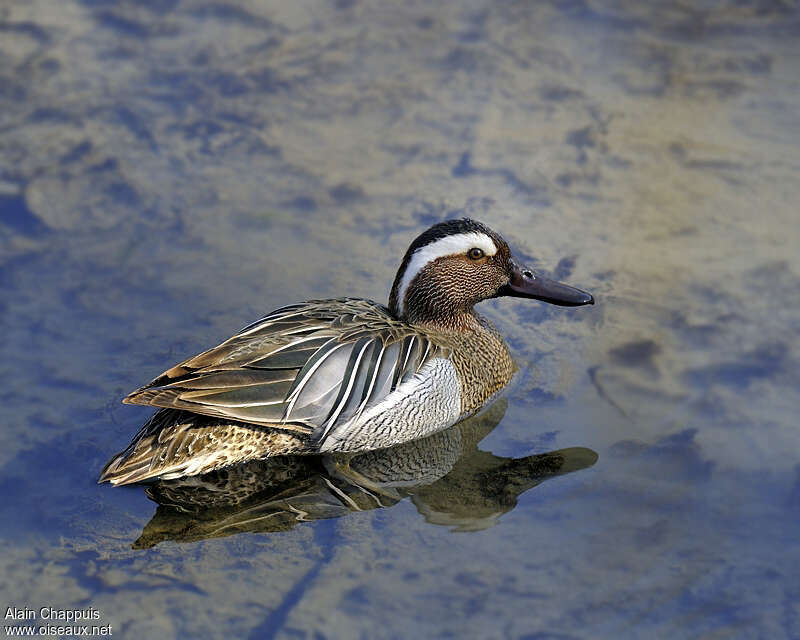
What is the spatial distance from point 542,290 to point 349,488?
5.99ft

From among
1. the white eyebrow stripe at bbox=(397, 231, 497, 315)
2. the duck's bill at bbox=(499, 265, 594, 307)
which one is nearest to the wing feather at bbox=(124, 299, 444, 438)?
the white eyebrow stripe at bbox=(397, 231, 497, 315)

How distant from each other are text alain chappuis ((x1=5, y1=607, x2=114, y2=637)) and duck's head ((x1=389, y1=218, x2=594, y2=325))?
2759 mm

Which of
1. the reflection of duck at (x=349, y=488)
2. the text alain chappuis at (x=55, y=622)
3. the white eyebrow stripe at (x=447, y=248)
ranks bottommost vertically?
the text alain chappuis at (x=55, y=622)

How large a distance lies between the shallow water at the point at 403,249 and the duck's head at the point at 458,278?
1.66ft

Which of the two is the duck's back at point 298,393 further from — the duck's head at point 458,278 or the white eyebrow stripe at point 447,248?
the white eyebrow stripe at point 447,248

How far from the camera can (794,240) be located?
8.38m

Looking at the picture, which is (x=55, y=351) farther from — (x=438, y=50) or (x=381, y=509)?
(x=438, y=50)

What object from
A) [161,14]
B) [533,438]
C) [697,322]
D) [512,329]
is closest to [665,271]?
[697,322]

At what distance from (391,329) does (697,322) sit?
6.90 ft

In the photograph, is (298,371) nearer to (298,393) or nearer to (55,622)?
(298,393)

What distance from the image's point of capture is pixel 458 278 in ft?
24.4

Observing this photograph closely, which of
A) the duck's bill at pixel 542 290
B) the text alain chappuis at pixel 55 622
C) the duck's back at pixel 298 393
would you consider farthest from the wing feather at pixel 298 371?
A: the text alain chappuis at pixel 55 622

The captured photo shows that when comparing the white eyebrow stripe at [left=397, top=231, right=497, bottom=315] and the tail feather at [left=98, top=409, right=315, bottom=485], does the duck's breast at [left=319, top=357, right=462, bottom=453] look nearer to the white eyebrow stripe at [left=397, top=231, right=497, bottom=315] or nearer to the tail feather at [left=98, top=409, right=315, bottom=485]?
the tail feather at [left=98, top=409, right=315, bottom=485]

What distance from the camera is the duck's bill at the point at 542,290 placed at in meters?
7.42
